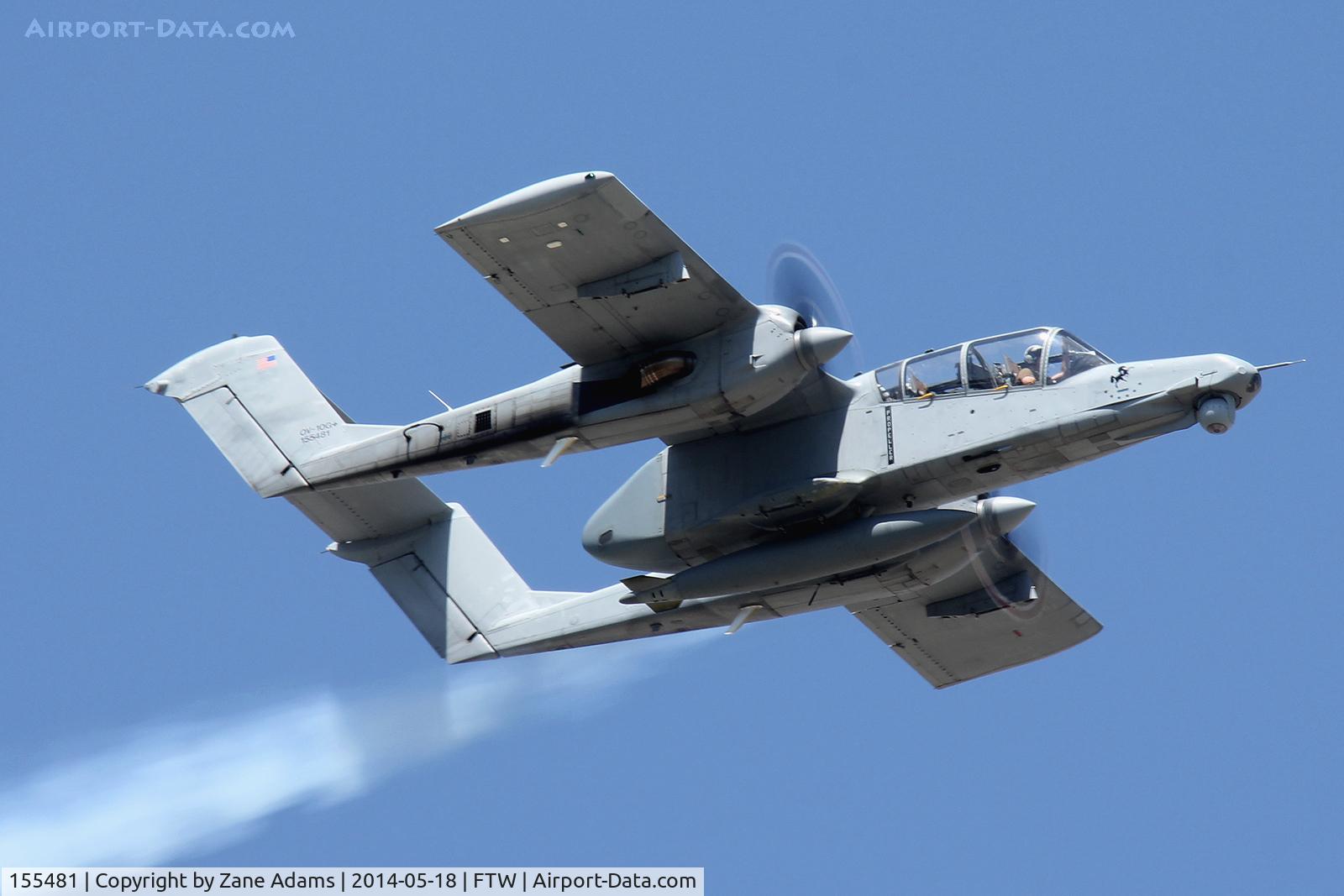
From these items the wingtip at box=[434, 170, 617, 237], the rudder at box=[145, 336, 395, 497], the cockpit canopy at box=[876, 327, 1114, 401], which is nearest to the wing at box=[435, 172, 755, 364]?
the wingtip at box=[434, 170, 617, 237]

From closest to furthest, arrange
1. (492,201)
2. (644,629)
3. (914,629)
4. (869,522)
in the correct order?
(492,201), (869,522), (644,629), (914,629)

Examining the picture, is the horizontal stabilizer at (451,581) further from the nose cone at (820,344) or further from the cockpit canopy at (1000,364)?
the cockpit canopy at (1000,364)

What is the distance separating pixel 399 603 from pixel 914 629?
268 inches

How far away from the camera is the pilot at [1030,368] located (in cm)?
1939

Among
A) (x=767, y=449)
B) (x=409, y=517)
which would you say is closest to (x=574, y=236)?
(x=767, y=449)

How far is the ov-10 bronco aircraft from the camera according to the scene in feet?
62.5

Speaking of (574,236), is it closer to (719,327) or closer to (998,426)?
(719,327)

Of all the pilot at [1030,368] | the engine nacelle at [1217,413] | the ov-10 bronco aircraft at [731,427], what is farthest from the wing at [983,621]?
the engine nacelle at [1217,413]

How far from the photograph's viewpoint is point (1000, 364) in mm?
19562

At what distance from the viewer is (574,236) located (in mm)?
18984

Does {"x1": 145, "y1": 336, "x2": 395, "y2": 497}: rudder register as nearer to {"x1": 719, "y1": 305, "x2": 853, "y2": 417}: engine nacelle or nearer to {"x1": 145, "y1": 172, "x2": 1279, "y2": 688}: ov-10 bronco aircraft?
{"x1": 145, "y1": 172, "x2": 1279, "y2": 688}: ov-10 bronco aircraft

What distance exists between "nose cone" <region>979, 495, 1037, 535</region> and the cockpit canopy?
1.82 meters

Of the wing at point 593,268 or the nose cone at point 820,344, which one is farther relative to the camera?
the nose cone at point 820,344

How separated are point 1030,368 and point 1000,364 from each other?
0.31 metres
